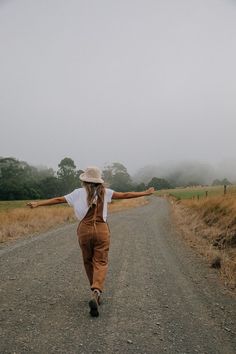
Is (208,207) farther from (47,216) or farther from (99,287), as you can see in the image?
(99,287)

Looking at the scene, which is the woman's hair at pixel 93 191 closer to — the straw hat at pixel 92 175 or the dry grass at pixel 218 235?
the straw hat at pixel 92 175

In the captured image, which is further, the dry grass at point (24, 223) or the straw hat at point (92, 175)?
the dry grass at point (24, 223)

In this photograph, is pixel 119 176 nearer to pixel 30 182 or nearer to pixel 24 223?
pixel 30 182

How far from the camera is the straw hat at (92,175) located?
20.6 feet

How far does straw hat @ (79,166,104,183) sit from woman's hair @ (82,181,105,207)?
3.6 inches

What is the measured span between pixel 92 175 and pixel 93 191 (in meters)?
0.24

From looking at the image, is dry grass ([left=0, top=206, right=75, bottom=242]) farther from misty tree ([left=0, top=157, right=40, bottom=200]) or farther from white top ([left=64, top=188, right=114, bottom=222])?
misty tree ([left=0, top=157, right=40, bottom=200])

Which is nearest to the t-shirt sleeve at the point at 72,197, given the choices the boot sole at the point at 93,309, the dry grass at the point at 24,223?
the boot sole at the point at 93,309

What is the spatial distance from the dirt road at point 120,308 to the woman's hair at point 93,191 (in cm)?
160

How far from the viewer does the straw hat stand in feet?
20.6

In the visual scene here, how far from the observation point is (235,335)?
5352mm

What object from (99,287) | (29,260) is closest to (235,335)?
(99,287)

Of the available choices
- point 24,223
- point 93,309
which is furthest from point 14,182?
point 93,309

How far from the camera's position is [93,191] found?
20.6 feet
